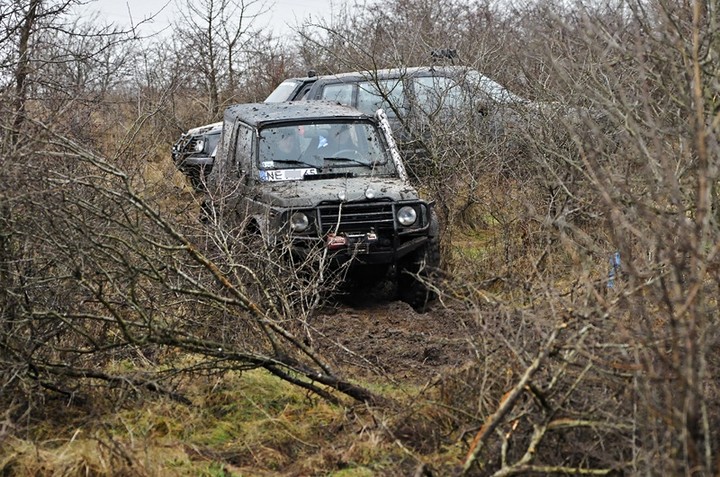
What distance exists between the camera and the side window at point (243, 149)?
916 cm

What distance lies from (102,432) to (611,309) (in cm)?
275

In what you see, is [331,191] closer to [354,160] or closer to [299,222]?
[299,222]

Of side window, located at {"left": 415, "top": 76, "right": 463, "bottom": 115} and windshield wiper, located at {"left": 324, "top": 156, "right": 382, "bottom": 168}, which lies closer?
windshield wiper, located at {"left": 324, "top": 156, "right": 382, "bottom": 168}

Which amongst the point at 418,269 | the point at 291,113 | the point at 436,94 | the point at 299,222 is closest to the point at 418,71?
the point at 436,94

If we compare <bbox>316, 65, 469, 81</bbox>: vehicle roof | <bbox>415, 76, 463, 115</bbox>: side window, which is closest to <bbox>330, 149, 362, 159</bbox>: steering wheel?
<bbox>415, 76, 463, 115</bbox>: side window

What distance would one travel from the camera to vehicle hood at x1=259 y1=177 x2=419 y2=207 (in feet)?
27.3

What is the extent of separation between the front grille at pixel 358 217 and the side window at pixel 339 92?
17.1 ft

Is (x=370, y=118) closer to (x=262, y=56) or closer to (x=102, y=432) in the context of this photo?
(x=102, y=432)

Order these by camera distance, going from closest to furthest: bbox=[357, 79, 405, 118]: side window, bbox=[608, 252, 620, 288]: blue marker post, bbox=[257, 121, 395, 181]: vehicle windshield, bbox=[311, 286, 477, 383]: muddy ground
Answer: bbox=[608, 252, 620, 288]: blue marker post < bbox=[311, 286, 477, 383]: muddy ground < bbox=[257, 121, 395, 181]: vehicle windshield < bbox=[357, 79, 405, 118]: side window

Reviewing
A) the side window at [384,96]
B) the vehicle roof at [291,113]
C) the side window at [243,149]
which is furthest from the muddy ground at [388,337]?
the side window at [384,96]

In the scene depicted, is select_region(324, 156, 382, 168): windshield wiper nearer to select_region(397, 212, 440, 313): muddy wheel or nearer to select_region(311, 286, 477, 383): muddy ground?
select_region(397, 212, 440, 313): muddy wheel

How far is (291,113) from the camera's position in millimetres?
9391

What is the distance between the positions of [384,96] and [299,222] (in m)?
3.23

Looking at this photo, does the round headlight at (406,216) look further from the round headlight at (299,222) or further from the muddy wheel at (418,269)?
the round headlight at (299,222)
